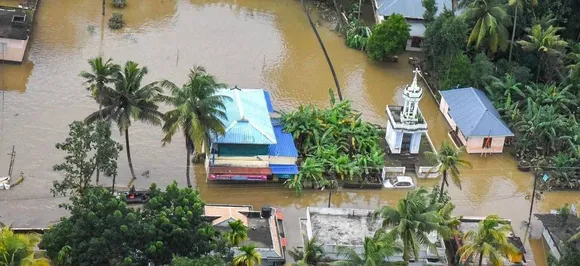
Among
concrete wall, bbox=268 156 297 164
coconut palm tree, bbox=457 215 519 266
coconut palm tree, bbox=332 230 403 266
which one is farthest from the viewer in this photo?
concrete wall, bbox=268 156 297 164

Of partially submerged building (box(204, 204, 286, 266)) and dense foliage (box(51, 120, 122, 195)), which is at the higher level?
dense foliage (box(51, 120, 122, 195))

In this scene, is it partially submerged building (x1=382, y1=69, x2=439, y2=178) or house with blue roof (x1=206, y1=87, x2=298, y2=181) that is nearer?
house with blue roof (x1=206, y1=87, x2=298, y2=181)

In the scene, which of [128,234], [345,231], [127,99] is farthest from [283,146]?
[128,234]

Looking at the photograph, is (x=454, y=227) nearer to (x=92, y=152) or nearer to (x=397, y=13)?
(x=92, y=152)

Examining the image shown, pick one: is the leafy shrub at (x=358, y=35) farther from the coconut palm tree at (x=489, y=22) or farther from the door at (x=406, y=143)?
the door at (x=406, y=143)

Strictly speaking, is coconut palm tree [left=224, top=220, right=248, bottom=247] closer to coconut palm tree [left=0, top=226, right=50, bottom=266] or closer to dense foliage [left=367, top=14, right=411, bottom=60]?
coconut palm tree [left=0, top=226, right=50, bottom=266]

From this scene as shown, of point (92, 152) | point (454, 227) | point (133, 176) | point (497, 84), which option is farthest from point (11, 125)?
point (497, 84)

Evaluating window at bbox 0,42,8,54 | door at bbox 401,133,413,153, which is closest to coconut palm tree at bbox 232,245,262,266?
door at bbox 401,133,413,153
